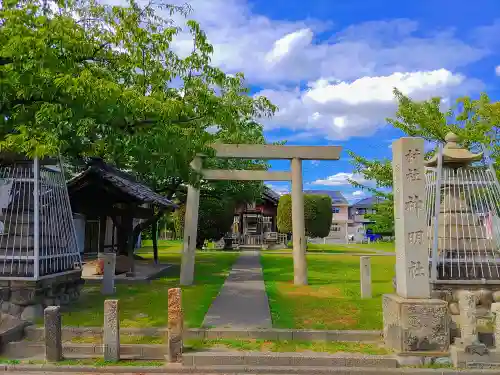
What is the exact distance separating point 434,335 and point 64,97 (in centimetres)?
801

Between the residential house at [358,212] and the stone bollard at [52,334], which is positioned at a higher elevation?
the residential house at [358,212]

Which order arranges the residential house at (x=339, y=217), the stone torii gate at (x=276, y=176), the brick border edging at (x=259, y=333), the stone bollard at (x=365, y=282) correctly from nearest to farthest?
the brick border edging at (x=259, y=333)
the stone bollard at (x=365, y=282)
the stone torii gate at (x=276, y=176)
the residential house at (x=339, y=217)

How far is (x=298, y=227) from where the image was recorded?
47.1 ft

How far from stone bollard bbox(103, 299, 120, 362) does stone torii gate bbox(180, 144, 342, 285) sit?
7017 mm

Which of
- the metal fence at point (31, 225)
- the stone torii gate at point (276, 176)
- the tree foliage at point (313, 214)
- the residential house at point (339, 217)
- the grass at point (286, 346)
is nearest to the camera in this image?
the grass at point (286, 346)

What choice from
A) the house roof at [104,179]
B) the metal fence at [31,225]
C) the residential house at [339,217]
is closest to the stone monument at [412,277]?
the metal fence at [31,225]

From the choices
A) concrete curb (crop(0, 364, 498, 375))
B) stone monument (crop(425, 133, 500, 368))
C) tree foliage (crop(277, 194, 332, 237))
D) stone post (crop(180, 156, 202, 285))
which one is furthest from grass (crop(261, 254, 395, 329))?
tree foliage (crop(277, 194, 332, 237))

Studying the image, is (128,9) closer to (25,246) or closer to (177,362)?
(25,246)

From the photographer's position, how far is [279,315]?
9.47 m

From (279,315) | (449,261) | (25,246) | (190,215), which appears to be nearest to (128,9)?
(25,246)

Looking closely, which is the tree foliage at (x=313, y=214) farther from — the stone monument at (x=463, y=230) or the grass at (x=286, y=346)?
the grass at (x=286, y=346)

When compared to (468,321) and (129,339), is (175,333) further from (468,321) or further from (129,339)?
(468,321)

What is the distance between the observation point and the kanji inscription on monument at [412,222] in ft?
24.9

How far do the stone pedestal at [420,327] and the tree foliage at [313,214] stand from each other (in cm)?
2869
